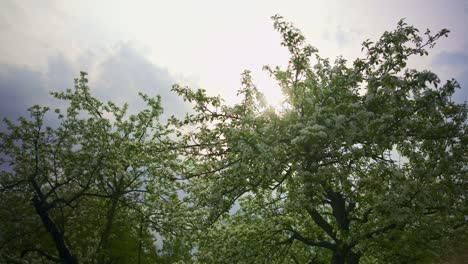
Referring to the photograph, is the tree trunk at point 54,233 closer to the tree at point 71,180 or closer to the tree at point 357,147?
the tree at point 71,180

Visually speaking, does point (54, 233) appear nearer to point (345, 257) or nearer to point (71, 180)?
point (71, 180)

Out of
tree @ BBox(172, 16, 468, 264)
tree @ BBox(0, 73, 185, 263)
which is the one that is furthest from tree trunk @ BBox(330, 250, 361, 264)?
tree @ BBox(0, 73, 185, 263)

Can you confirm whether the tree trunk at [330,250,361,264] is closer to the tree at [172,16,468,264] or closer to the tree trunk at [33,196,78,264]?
the tree at [172,16,468,264]

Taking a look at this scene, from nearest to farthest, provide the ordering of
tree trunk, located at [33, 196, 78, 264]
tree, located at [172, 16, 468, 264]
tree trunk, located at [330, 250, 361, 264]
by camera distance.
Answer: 1. tree, located at [172, 16, 468, 264]
2. tree trunk, located at [330, 250, 361, 264]
3. tree trunk, located at [33, 196, 78, 264]

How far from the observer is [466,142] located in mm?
11508

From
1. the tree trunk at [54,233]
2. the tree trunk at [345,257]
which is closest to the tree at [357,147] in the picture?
the tree trunk at [345,257]

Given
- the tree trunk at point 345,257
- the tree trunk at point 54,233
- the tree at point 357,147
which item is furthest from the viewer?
the tree trunk at point 54,233

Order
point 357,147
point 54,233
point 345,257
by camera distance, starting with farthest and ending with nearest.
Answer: point 54,233, point 345,257, point 357,147

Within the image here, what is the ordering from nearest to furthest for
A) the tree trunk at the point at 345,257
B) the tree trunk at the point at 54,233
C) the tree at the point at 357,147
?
the tree at the point at 357,147, the tree trunk at the point at 345,257, the tree trunk at the point at 54,233

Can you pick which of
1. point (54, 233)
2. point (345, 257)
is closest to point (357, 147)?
point (345, 257)

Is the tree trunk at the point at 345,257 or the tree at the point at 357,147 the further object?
the tree trunk at the point at 345,257

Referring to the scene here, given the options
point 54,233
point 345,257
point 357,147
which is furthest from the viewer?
point 54,233

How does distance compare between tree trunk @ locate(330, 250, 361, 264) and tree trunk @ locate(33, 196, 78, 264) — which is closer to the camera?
tree trunk @ locate(330, 250, 361, 264)

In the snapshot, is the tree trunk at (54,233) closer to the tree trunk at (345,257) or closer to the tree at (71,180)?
the tree at (71,180)
